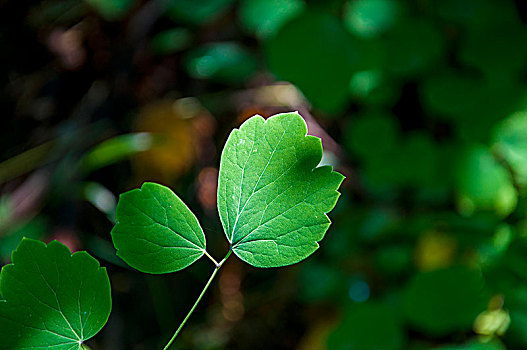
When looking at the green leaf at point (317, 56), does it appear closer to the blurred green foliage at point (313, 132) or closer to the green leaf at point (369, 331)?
the blurred green foliage at point (313, 132)

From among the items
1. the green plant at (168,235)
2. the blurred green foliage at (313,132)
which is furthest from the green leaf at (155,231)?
the blurred green foliage at (313,132)

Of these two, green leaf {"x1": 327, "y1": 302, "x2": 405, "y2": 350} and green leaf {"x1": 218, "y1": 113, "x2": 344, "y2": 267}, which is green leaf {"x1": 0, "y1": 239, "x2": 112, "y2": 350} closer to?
green leaf {"x1": 218, "y1": 113, "x2": 344, "y2": 267}

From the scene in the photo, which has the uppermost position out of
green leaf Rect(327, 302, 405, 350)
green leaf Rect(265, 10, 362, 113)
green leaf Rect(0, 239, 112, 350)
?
green leaf Rect(0, 239, 112, 350)

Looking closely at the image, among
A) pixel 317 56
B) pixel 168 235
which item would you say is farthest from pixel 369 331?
pixel 168 235

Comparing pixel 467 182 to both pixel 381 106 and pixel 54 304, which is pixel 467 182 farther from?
pixel 54 304

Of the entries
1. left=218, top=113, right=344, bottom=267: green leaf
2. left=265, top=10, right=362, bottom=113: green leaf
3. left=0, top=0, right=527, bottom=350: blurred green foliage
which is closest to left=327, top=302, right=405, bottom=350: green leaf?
left=0, top=0, right=527, bottom=350: blurred green foliage

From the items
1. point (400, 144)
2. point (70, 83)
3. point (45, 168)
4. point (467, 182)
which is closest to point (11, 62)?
point (70, 83)

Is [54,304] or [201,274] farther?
[201,274]
